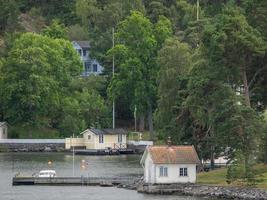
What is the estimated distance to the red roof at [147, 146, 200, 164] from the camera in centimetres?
8800

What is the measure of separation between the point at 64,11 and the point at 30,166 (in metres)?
66.9

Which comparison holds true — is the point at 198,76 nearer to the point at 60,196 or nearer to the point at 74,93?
the point at 60,196

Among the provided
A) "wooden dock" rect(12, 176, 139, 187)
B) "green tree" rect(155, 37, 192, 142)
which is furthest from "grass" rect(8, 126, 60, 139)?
"wooden dock" rect(12, 176, 139, 187)

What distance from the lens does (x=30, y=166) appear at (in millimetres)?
110375

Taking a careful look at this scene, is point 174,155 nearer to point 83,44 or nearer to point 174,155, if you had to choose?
point 174,155

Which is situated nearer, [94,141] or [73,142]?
[73,142]

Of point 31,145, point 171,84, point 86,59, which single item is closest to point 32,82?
point 31,145

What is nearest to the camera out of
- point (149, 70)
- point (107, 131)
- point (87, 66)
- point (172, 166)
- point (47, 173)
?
point (172, 166)

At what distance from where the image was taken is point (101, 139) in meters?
136

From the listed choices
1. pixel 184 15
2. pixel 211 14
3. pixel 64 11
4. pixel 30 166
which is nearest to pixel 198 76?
pixel 30 166

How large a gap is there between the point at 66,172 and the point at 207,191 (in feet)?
72.9

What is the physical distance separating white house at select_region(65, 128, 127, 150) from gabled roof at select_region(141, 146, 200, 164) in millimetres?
46064

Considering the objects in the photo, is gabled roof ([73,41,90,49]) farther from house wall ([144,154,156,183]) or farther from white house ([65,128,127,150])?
house wall ([144,154,156,183])

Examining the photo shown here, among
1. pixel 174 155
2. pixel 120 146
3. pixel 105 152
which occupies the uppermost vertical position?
pixel 120 146
